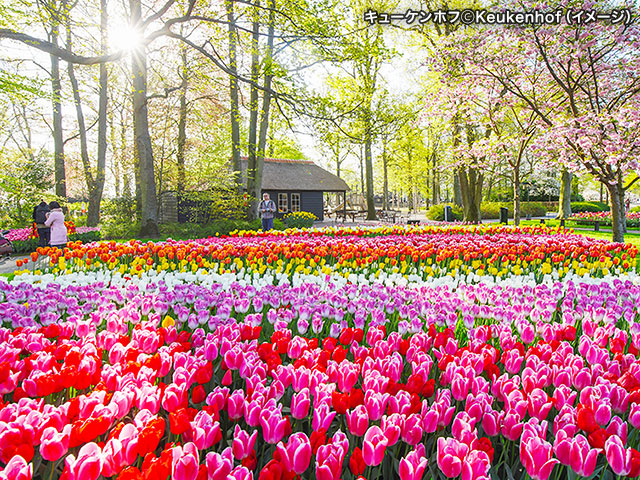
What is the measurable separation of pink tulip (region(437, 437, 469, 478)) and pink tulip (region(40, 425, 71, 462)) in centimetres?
119

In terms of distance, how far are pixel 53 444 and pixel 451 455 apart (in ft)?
4.10

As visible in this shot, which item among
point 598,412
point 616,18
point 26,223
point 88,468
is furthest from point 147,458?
point 26,223

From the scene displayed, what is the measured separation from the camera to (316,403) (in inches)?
67.7

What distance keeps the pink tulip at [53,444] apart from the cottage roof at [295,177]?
26.8 metres

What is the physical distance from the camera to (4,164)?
1788cm

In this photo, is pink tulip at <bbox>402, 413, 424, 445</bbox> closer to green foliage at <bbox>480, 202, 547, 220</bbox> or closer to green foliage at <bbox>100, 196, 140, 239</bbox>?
green foliage at <bbox>100, 196, 140, 239</bbox>

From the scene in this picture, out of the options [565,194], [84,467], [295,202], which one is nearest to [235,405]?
[84,467]

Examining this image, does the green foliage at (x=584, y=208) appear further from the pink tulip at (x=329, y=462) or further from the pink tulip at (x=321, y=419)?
the pink tulip at (x=329, y=462)

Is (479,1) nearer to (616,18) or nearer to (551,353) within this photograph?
(616,18)

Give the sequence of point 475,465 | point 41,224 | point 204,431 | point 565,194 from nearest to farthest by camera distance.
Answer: point 475,465 < point 204,431 < point 41,224 < point 565,194

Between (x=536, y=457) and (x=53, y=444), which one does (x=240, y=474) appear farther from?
(x=536, y=457)

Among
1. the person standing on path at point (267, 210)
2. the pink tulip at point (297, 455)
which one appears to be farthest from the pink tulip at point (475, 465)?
the person standing on path at point (267, 210)

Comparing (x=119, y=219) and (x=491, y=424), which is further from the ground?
(x=119, y=219)

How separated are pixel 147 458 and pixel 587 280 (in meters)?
4.75
